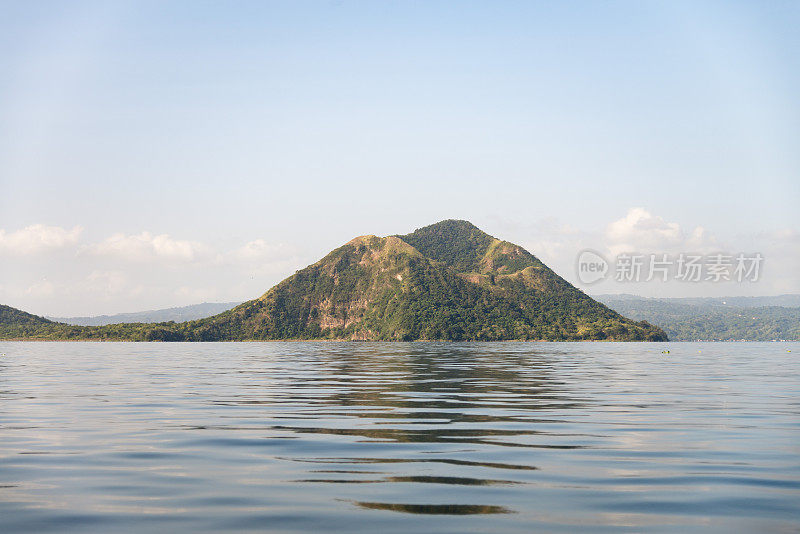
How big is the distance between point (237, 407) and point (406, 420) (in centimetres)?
979

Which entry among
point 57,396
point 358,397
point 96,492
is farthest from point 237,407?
point 96,492

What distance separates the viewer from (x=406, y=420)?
94.0 feet

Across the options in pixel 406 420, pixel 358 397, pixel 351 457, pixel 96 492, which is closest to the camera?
pixel 96 492

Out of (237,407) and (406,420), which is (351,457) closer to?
(406,420)

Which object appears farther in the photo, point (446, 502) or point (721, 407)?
point (721, 407)

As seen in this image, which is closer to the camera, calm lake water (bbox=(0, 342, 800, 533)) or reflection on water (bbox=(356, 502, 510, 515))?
calm lake water (bbox=(0, 342, 800, 533))

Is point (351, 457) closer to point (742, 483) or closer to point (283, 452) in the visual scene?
point (283, 452)

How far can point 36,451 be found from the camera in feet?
68.6

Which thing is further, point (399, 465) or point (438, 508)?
point (399, 465)

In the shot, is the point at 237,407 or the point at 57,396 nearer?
the point at 237,407

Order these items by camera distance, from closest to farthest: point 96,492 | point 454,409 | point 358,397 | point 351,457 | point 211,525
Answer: point 211,525 < point 96,492 < point 351,457 < point 454,409 < point 358,397

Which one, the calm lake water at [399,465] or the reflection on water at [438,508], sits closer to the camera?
the calm lake water at [399,465]

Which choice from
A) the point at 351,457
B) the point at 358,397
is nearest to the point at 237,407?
the point at 358,397

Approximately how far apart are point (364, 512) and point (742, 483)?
8.80 meters
